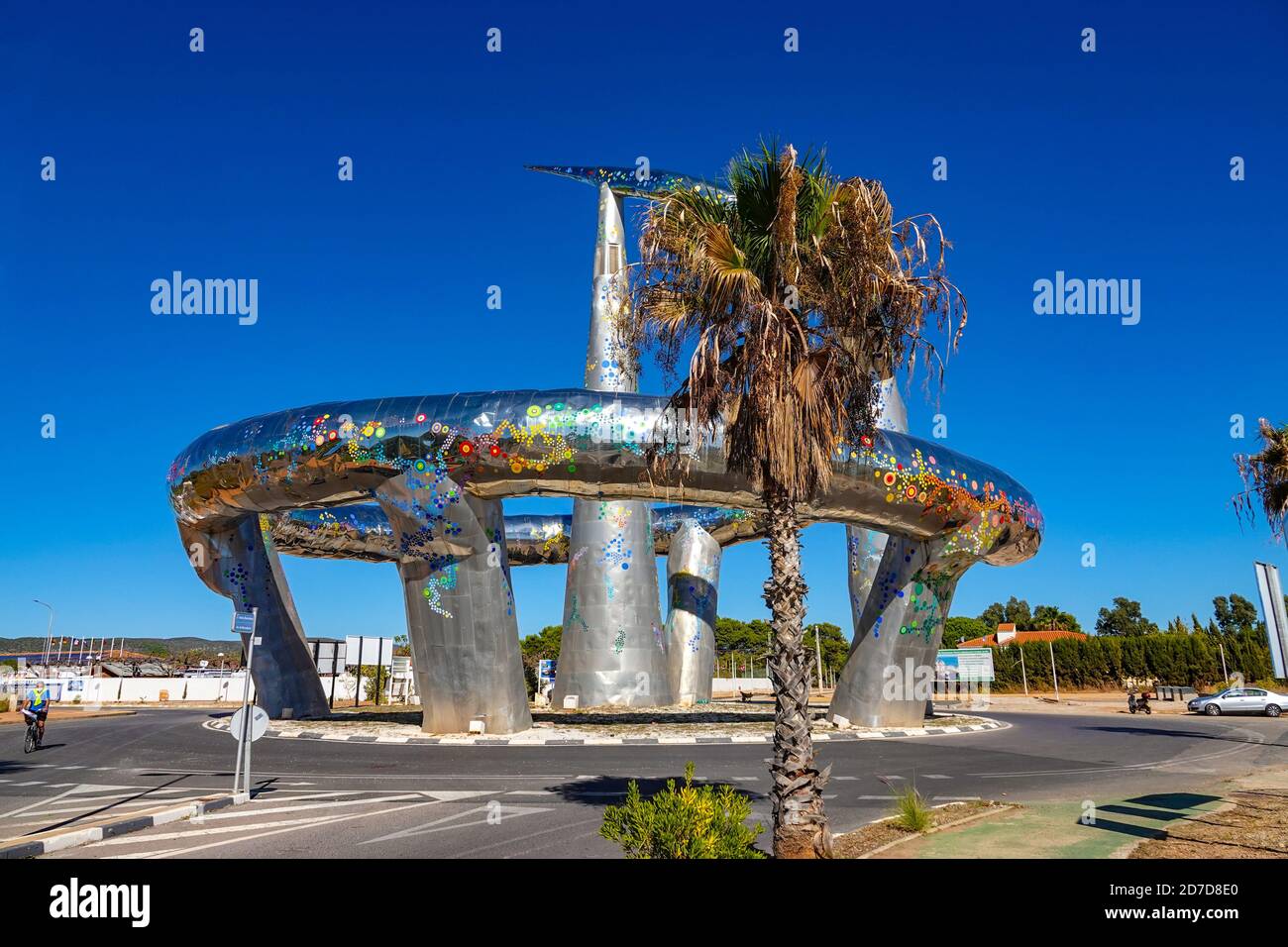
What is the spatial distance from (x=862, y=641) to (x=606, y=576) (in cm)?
866

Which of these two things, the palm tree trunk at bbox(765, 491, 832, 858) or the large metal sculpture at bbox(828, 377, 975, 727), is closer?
the palm tree trunk at bbox(765, 491, 832, 858)

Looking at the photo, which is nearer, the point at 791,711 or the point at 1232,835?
the point at 791,711

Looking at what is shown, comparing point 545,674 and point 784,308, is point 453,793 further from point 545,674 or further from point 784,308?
point 545,674

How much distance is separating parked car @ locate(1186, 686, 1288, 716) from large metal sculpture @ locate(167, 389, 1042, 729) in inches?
745

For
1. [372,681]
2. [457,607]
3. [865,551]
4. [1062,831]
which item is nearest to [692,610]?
[865,551]

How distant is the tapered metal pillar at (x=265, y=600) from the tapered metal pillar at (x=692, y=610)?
40.7ft

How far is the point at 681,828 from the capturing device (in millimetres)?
5891

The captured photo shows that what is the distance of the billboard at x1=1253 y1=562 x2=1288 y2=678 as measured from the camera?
255 inches

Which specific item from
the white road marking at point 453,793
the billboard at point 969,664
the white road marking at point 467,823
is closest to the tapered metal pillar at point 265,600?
the white road marking at point 453,793

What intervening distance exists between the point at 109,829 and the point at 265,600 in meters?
15.2

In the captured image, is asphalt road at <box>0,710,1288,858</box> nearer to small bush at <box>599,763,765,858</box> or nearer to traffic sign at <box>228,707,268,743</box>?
traffic sign at <box>228,707,268,743</box>

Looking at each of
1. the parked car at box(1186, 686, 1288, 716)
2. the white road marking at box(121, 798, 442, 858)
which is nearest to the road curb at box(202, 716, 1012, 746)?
the white road marking at box(121, 798, 442, 858)

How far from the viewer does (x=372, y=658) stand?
34531 mm

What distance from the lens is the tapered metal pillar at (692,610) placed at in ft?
100
